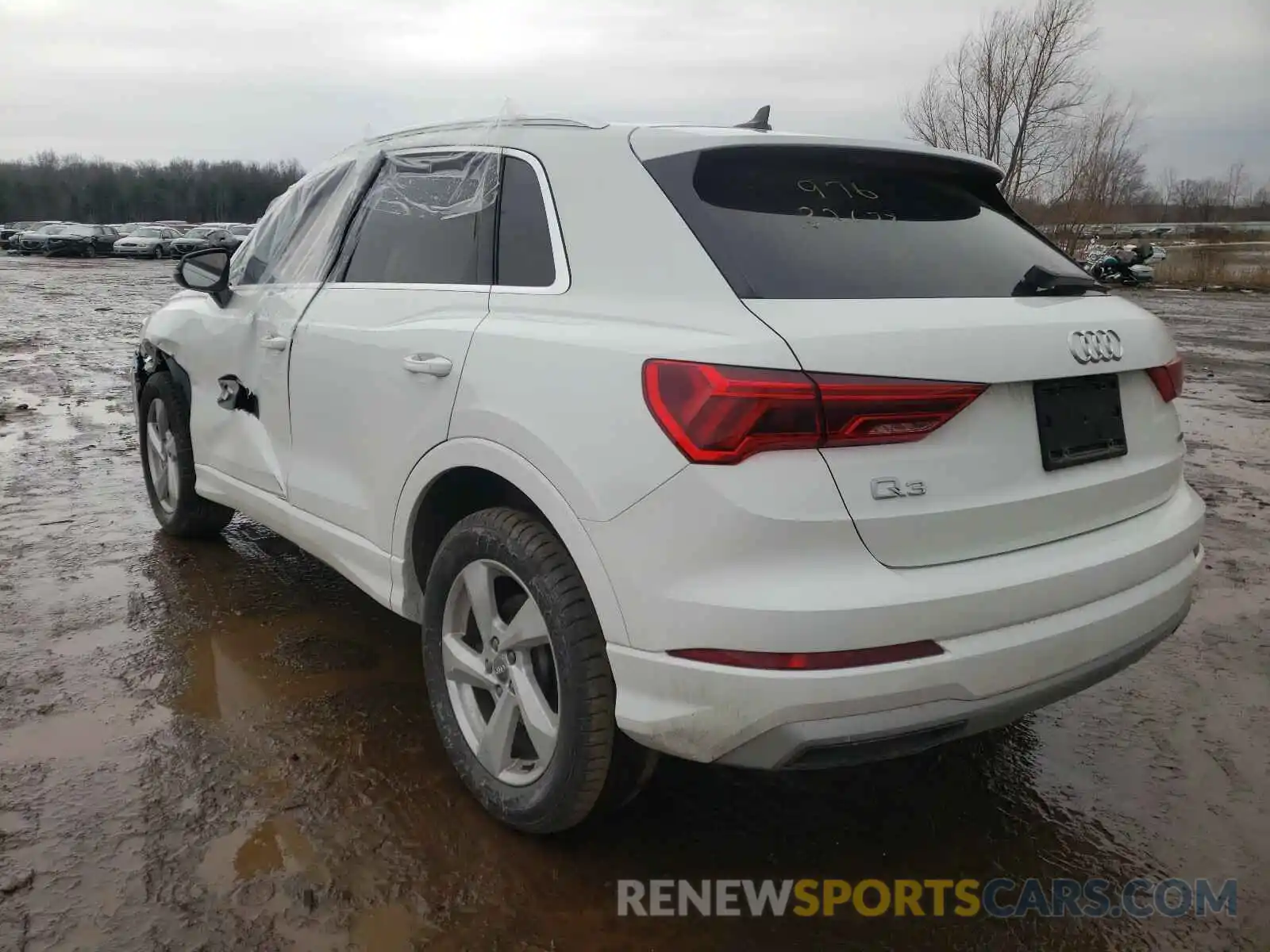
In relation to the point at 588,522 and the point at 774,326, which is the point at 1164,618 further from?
the point at 588,522

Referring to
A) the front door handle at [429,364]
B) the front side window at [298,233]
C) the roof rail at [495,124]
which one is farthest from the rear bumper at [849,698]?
the front side window at [298,233]

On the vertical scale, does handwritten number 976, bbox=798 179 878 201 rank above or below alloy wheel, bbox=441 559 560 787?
above

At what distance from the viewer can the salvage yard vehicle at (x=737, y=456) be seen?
→ 1.92 m

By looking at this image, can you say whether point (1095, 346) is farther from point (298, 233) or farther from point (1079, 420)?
point (298, 233)

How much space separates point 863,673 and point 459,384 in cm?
124

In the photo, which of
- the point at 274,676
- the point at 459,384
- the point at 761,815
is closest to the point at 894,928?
the point at 761,815

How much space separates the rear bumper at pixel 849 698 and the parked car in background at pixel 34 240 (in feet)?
160

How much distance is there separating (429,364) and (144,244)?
148ft

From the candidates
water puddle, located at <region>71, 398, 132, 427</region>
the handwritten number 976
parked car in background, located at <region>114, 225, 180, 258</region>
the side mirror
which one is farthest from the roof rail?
parked car in background, located at <region>114, 225, 180, 258</region>

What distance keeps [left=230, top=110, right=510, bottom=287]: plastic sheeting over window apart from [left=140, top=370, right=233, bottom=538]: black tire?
74 centimetres

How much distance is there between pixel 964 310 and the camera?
2.18 meters

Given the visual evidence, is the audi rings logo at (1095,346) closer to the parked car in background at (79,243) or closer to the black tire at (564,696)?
the black tire at (564,696)

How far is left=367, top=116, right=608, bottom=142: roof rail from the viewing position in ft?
8.63

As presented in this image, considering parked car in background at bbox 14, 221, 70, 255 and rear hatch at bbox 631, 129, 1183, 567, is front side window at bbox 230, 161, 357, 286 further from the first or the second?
parked car in background at bbox 14, 221, 70, 255
